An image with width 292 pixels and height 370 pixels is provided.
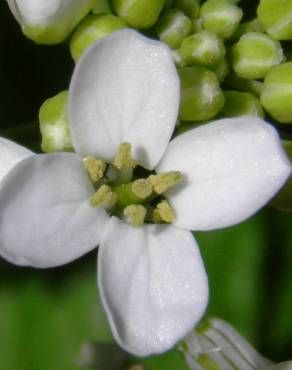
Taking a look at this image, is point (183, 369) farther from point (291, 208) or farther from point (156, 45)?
point (156, 45)

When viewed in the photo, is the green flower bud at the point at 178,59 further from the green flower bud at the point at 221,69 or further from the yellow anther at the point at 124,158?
the yellow anther at the point at 124,158

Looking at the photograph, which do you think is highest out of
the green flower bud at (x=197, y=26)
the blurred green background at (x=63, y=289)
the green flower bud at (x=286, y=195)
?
the green flower bud at (x=197, y=26)

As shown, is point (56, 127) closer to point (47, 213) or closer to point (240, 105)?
point (47, 213)

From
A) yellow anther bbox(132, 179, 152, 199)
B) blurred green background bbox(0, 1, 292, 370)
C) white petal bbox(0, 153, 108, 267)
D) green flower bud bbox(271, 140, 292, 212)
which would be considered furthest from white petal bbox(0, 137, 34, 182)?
blurred green background bbox(0, 1, 292, 370)

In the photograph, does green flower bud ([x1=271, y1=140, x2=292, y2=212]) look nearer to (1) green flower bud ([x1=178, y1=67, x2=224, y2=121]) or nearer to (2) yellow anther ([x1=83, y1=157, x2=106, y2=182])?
(1) green flower bud ([x1=178, y1=67, x2=224, y2=121])

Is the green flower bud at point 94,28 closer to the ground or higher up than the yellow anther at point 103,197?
higher up

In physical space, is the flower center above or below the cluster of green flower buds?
below

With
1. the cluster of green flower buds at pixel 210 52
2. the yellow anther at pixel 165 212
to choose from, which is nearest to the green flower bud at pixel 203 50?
the cluster of green flower buds at pixel 210 52
